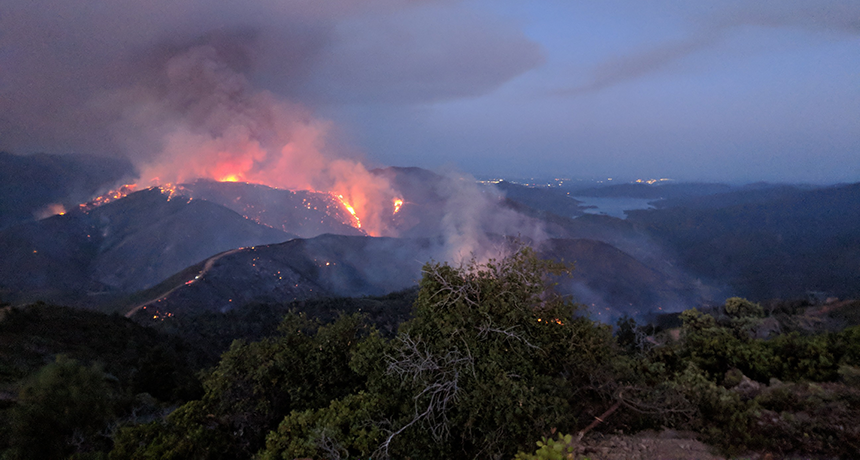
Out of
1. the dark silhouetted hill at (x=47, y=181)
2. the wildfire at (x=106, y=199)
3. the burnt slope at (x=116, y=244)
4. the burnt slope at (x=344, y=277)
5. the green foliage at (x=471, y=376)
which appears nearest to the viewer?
the green foliage at (x=471, y=376)

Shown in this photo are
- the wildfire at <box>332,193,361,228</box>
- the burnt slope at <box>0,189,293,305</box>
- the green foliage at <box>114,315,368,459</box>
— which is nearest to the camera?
the green foliage at <box>114,315,368,459</box>

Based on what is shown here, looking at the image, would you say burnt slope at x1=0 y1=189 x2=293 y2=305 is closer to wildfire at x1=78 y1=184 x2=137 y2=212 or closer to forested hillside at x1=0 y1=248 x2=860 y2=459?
wildfire at x1=78 y1=184 x2=137 y2=212

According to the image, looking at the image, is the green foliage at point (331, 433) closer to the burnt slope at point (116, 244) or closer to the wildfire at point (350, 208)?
the burnt slope at point (116, 244)

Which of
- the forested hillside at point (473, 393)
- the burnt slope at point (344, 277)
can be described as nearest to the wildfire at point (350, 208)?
the burnt slope at point (344, 277)

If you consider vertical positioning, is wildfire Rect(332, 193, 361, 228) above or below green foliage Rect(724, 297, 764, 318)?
above

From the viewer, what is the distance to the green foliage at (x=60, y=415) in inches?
310

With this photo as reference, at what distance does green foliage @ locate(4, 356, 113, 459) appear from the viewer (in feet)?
25.8

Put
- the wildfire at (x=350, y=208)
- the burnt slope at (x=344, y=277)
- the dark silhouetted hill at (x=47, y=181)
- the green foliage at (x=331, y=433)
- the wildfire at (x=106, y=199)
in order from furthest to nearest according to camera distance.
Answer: the dark silhouetted hill at (x=47, y=181)
the wildfire at (x=350, y=208)
the wildfire at (x=106, y=199)
the burnt slope at (x=344, y=277)
the green foliage at (x=331, y=433)

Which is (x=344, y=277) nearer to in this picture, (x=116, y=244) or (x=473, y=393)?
(x=473, y=393)

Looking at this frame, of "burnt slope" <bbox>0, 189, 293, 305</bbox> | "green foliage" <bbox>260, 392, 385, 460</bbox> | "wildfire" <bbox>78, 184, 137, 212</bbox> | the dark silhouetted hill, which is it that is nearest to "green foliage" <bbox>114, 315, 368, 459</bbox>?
"green foliage" <bbox>260, 392, 385, 460</bbox>

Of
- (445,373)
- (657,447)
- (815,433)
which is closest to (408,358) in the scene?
A: (445,373)

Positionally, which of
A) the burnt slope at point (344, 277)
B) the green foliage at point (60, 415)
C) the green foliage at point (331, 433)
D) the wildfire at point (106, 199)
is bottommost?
the burnt slope at point (344, 277)

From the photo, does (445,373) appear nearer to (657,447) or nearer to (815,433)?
(657,447)

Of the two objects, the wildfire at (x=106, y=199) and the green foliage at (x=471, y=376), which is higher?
the wildfire at (x=106, y=199)
